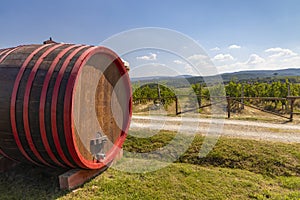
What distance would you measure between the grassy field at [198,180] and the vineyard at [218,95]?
592cm

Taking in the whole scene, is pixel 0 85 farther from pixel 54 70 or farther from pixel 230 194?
pixel 230 194

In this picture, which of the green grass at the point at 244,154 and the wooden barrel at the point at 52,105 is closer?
the wooden barrel at the point at 52,105

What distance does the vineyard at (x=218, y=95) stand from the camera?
1141 cm

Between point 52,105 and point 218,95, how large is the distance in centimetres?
1116

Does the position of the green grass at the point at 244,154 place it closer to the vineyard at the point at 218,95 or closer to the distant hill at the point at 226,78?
the distant hill at the point at 226,78

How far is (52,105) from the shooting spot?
2578 mm

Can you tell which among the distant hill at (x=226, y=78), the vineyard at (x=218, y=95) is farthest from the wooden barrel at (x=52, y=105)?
the vineyard at (x=218, y=95)

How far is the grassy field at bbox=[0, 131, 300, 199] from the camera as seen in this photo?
3160mm

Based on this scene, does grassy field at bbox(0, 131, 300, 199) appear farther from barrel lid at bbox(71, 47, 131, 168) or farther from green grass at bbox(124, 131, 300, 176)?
barrel lid at bbox(71, 47, 131, 168)

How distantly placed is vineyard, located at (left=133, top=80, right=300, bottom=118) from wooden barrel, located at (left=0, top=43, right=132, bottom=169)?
726cm

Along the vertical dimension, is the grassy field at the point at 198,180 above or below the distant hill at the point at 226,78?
below

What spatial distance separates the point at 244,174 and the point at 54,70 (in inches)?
137

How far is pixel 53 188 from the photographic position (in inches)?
128

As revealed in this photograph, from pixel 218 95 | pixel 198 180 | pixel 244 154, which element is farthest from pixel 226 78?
pixel 198 180
